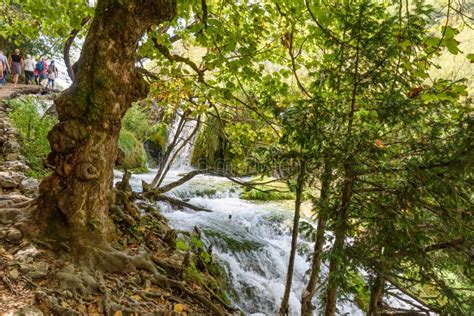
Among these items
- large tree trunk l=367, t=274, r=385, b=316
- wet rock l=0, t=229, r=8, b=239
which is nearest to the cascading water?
large tree trunk l=367, t=274, r=385, b=316

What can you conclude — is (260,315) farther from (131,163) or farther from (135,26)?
(131,163)

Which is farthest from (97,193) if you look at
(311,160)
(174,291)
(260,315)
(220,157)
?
(220,157)

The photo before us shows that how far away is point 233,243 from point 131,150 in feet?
22.4

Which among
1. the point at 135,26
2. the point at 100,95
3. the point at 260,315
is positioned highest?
the point at 135,26

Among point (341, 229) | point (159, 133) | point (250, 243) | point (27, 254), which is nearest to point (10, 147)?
point (159, 133)

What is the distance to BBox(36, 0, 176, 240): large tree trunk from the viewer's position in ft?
9.71

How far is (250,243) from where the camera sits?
7215mm

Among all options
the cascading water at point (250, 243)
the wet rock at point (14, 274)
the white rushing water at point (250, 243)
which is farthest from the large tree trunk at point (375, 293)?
the wet rock at point (14, 274)

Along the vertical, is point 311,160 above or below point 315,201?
above

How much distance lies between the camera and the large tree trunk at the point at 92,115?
2.96 m

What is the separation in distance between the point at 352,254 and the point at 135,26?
2627 millimetres

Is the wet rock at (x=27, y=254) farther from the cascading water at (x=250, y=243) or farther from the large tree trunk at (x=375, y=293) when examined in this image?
the cascading water at (x=250, y=243)

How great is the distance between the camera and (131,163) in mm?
12258

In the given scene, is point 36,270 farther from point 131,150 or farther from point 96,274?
point 131,150
